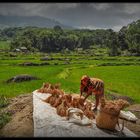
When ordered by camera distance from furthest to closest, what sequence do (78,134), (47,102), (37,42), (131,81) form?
1. (37,42)
2. (131,81)
3. (47,102)
4. (78,134)

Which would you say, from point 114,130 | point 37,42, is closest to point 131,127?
point 114,130

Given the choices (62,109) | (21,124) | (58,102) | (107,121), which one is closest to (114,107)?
(107,121)

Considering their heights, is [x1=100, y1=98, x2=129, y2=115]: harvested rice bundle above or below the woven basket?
above

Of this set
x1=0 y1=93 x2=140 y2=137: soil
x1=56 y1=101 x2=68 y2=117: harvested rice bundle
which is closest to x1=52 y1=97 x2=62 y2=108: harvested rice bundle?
x1=56 y1=101 x2=68 y2=117: harvested rice bundle

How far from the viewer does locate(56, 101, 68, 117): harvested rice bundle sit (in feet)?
29.8

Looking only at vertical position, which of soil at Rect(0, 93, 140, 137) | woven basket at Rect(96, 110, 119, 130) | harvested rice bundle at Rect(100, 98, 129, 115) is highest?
harvested rice bundle at Rect(100, 98, 129, 115)

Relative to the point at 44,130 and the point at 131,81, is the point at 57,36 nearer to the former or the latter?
the point at 131,81

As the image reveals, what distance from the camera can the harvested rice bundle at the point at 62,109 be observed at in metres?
9.09

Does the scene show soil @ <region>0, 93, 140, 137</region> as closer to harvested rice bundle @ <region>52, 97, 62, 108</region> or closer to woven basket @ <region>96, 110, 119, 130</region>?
harvested rice bundle @ <region>52, 97, 62, 108</region>

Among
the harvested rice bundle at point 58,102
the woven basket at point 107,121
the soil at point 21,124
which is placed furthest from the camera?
the harvested rice bundle at point 58,102

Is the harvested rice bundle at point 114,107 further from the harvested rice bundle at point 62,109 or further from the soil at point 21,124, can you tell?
the harvested rice bundle at point 62,109

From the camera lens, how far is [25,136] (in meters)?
7.88

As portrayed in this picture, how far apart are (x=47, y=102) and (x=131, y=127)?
274cm

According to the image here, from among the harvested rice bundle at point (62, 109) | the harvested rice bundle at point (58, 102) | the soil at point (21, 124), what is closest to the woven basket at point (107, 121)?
the soil at point (21, 124)
